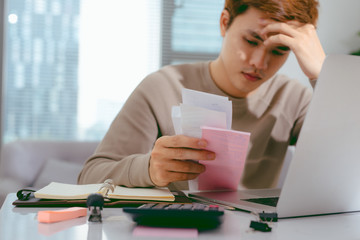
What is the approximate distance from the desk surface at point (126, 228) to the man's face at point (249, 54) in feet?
2.13

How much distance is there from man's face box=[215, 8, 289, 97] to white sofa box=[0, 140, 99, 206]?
1569mm


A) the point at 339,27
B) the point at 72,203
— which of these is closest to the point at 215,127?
the point at 72,203

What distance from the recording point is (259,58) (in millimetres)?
1226

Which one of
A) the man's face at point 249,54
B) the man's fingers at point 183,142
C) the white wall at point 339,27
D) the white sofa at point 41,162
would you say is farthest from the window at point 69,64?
the man's fingers at point 183,142

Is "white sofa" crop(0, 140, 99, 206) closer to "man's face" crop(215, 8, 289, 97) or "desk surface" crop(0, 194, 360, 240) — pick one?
"man's face" crop(215, 8, 289, 97)

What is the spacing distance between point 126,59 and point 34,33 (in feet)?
2.72

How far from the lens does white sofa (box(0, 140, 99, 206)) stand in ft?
8.07

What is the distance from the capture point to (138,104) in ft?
4.17

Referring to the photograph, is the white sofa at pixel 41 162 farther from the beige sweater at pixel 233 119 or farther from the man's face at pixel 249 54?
the man's face at pixel 249 54

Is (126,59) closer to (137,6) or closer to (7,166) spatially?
(137,6)

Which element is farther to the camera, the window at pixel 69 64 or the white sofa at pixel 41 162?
the window at pixel 69 64

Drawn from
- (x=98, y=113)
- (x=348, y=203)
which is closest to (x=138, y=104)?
(x=348, y=203)

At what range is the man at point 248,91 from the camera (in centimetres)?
119

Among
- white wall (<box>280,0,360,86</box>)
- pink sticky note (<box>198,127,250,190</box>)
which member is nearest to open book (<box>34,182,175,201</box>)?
pink sticky note (<box>198,127,250,190</box>)
